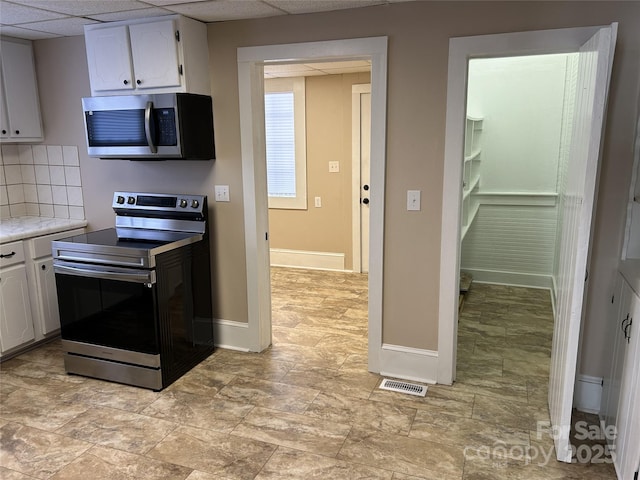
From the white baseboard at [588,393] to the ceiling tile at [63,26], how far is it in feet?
11.9

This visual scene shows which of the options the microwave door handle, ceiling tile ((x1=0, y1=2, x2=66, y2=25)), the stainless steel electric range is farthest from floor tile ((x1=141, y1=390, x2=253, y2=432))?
ceiling tile ((x1=0, y1=2, x2=66, y2=25))

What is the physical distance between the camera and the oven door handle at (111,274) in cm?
283

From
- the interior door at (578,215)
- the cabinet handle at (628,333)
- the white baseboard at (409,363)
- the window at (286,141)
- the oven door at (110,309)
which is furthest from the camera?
the window at (286,141)

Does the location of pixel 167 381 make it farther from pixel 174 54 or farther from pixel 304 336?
pixel 174 54

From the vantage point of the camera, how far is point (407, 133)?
280 centimetres

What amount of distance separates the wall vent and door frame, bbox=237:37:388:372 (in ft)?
0.52

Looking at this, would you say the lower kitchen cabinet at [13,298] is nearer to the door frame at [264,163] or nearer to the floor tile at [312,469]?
the door frame at [264,163]

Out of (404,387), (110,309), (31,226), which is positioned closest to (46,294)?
(31,226)

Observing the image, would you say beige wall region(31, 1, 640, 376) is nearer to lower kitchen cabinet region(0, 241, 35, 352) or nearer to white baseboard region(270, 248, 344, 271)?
lower kitchen cabinet region(0, 241, 35, 352)

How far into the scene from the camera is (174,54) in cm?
291

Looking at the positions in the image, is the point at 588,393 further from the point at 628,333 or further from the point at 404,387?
the point at 404,387

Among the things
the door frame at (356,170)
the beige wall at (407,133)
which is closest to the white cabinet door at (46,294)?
the beige wall at (407,133)

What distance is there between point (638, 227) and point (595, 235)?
0.19m

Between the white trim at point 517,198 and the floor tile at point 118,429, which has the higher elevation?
the white trim at point 517,198
